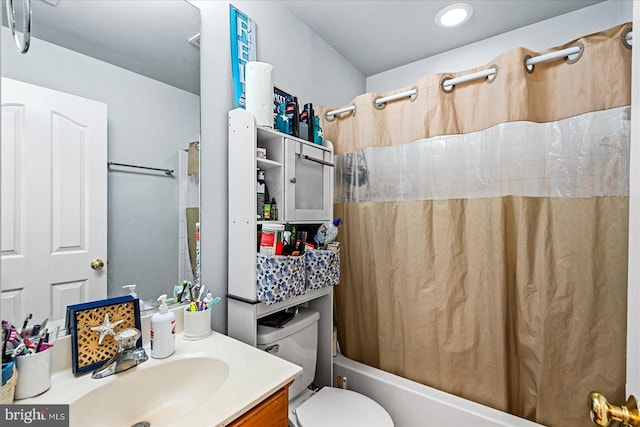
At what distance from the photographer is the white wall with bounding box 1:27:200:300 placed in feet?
3.18

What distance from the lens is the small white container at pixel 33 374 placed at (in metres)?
0.79

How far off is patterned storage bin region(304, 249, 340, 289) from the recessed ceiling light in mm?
1389

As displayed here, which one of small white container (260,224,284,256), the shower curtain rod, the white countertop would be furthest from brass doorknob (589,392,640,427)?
the shower curtain rod

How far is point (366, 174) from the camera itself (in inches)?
69.4

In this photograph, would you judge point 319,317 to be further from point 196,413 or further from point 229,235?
point 196,413

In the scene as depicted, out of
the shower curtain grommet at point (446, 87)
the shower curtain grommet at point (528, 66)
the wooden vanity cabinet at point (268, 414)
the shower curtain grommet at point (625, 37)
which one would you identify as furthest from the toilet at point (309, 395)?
the shower curtain grommet at point (625, 37)

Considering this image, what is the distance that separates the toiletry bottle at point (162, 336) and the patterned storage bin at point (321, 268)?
1.84ft

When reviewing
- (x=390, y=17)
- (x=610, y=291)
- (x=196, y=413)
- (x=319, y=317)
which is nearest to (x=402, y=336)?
(x=319, y=317)

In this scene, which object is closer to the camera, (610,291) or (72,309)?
(72,309)

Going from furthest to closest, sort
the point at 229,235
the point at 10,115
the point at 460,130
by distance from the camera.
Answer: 1. the point at 460,130
2. the point at 229,235
3. the point at 10,115

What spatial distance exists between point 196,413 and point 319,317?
0.87 meters

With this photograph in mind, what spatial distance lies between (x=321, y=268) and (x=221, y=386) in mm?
639

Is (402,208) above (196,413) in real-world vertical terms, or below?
above

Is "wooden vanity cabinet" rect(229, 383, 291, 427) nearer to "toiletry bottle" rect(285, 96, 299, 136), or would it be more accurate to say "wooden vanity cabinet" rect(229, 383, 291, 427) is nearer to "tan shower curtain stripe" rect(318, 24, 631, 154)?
"toiletry bottle" rect(285, 96, 299, 136)
